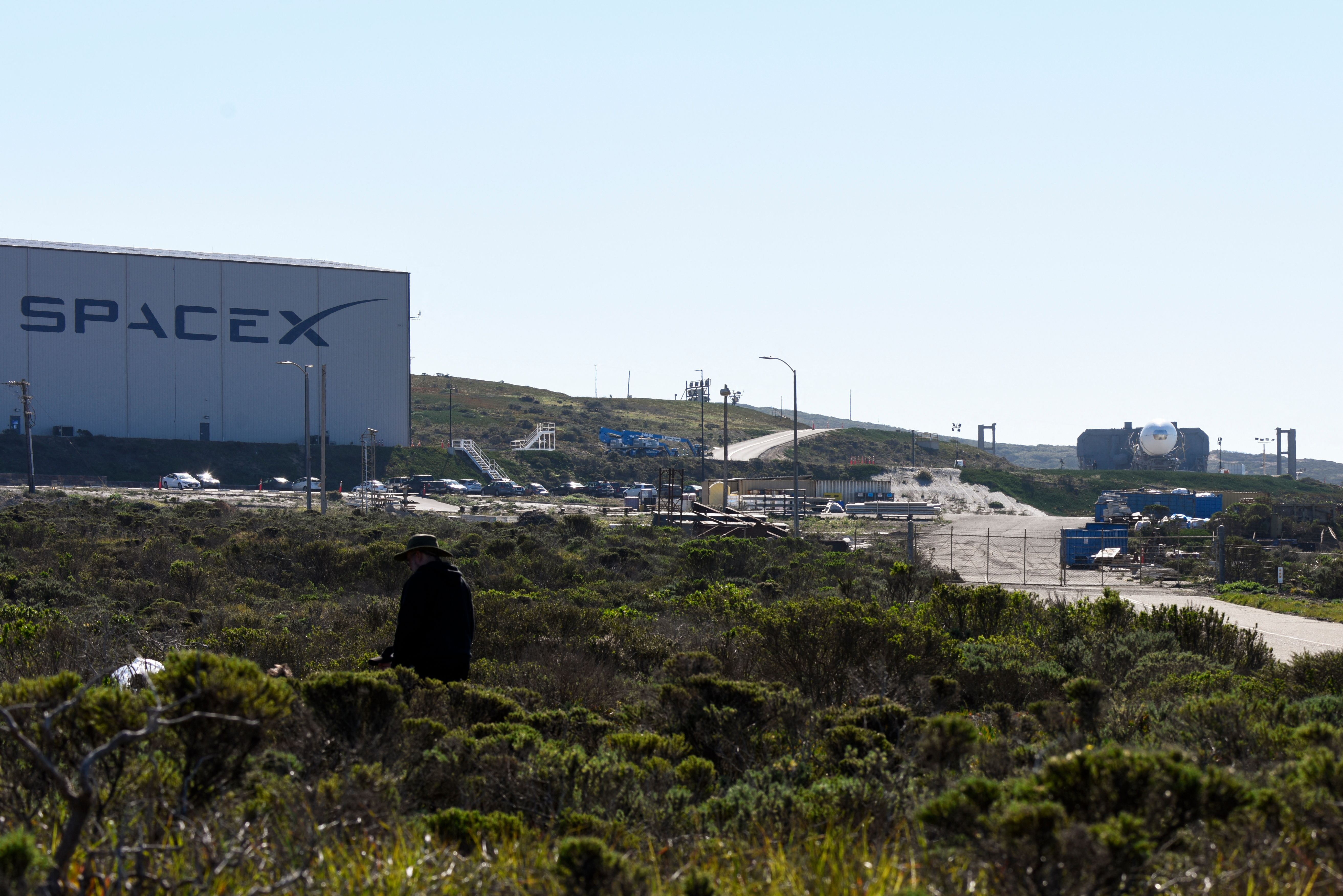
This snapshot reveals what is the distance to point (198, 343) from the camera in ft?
233

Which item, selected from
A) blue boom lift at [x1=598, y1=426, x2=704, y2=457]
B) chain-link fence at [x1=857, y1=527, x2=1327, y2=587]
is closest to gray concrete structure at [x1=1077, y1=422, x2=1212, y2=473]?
blue boom lift at [x1=598, y1=426, x2=704, y2=457]

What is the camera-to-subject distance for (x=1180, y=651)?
416 inches

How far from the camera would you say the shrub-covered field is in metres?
3.72

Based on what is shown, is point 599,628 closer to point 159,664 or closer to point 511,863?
point 159,664

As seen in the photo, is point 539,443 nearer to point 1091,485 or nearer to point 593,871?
point 1091,485

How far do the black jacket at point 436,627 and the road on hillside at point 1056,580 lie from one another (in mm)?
8942

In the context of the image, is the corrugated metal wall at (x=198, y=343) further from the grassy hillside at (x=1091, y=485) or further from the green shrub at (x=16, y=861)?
the green shrub at (x=16, y=861)

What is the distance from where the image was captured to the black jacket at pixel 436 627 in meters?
6.60

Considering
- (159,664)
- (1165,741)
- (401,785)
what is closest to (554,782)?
(401,785)

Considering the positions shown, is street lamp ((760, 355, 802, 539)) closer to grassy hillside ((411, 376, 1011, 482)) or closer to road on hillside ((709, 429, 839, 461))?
grassy hillside ((411, 376, 1011, 482))

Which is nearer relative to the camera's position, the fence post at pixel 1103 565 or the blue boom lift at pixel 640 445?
the fence post at pixel 1103 565

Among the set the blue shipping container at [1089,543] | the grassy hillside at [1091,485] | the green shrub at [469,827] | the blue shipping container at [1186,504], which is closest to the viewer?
the green shrub at [469,827]

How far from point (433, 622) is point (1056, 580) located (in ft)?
70.6

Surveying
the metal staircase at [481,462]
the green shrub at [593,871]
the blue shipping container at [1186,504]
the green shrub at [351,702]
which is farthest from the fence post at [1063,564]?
the metal staircase at [481,462]
